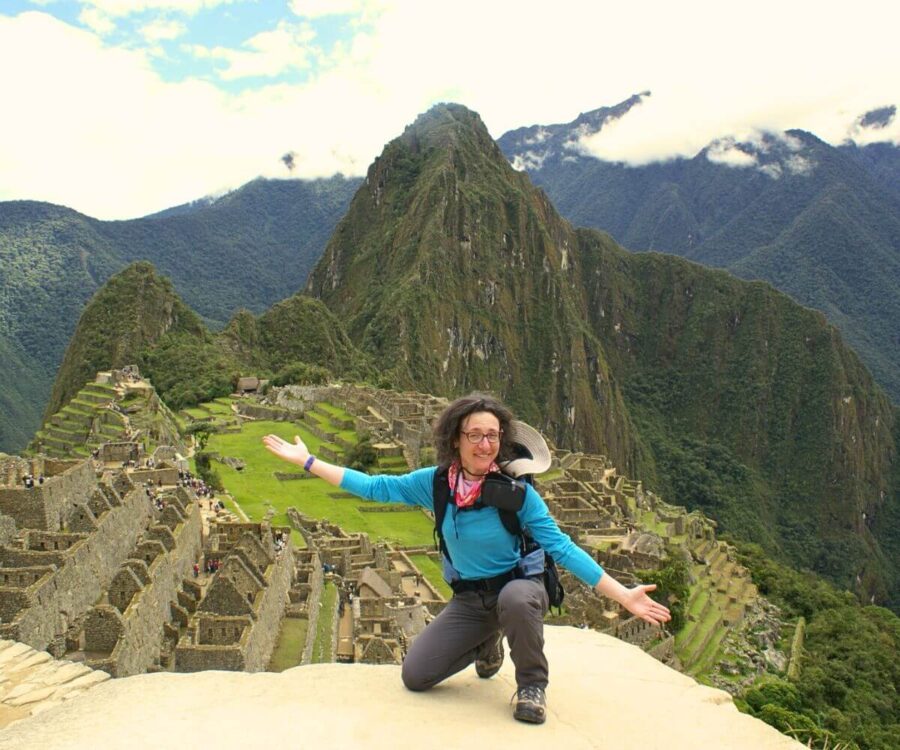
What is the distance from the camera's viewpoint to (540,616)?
5613 millimetres

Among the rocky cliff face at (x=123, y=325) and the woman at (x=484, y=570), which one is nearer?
the woman at (x=484, y=570)

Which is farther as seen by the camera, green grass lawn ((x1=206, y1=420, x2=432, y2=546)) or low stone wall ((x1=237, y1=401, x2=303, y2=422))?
low stone wall ((x1=237, y1=401, x2=303, y2=422))

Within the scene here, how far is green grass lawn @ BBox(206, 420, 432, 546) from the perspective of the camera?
30.8 meters

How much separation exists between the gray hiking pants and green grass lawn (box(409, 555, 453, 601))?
1739 cm

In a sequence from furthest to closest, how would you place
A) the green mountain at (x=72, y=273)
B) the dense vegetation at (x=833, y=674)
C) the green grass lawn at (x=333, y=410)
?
the green mountain at (x=72, y=273)
the green grass lawn at (x=333, y=410)
the dense vegetation at (x=833, y=674)

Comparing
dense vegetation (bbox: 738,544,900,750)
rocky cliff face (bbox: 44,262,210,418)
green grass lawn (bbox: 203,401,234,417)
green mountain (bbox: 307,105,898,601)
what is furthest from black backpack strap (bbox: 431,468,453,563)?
green mountain (bbox: 307,105,898,601)

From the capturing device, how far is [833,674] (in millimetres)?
30484

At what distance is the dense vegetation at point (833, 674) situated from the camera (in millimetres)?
23297

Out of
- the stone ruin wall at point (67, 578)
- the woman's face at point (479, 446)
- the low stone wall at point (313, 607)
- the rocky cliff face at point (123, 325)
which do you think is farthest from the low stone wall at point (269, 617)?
the rocky cliff face at point (123, 325)

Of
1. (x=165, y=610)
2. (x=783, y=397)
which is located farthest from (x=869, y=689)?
(x=783, y=397)

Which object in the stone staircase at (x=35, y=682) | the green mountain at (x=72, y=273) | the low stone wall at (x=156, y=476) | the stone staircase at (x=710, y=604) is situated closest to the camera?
the stone staircase at (x=35, y=682)

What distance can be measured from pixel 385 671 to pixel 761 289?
616 ft

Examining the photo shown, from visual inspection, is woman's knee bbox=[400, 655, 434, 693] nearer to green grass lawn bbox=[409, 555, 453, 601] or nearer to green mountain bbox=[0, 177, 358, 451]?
green grass lawn bbox=[409, 555, 453, 601]

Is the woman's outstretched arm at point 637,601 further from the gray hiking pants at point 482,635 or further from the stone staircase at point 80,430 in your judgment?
the stone staircase at point 80,430
